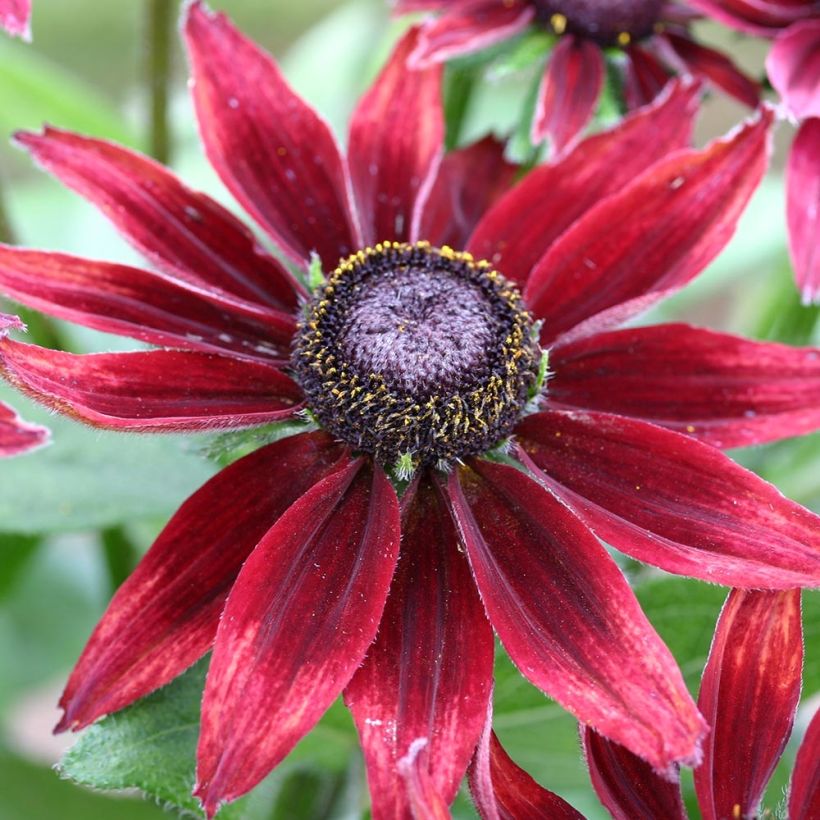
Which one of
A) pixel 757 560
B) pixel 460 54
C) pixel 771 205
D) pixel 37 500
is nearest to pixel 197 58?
pixel 460 54

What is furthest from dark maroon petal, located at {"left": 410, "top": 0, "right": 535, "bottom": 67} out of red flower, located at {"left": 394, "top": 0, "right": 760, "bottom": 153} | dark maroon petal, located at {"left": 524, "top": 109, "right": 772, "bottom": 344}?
dark maroon petal, located at {"left": 524, "top": 109, "right": 772, "bottom": 344}

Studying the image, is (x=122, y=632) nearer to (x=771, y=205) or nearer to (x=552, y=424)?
(x=552, y=424)

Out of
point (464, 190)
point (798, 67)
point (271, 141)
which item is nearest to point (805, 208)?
point (798, 67)

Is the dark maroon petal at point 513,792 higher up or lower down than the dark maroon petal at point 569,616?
lower down

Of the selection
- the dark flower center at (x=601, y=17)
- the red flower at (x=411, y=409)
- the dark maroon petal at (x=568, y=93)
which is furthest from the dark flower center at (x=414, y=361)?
the dark flower center at (x=601, y=17)

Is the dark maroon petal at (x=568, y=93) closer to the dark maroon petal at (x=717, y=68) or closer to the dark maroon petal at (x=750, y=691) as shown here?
the dark maroon petal at (x=717, y=68)
